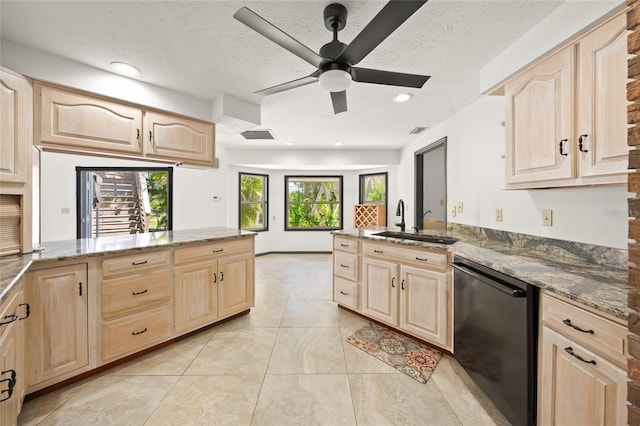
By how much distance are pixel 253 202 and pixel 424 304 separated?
14.9 ft

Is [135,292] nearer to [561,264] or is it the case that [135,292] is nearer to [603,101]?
[561,264]

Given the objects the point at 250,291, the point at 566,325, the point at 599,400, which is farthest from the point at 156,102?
the point at 599,400

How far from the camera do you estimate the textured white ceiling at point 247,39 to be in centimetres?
144

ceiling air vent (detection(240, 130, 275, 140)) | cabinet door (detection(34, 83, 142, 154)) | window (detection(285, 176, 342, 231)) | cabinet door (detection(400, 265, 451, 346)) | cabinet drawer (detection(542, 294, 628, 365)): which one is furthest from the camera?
window (detection(285, 176, 342, 231))

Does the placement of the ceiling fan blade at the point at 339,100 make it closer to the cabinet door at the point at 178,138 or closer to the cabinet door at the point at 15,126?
the cabinet door at the point at 178,138

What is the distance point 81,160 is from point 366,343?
212 inches

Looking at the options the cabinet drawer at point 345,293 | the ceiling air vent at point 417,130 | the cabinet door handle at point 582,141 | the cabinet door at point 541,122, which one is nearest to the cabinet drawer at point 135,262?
the cabinet drawer at point 345,293

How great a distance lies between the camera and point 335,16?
1424 millimetres

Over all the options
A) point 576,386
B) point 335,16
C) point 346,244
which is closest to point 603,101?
point 576,386

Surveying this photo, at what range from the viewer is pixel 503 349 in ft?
4.66

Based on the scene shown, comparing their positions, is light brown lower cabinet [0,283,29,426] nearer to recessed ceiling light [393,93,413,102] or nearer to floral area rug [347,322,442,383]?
floral area rug [347,322,442,383]

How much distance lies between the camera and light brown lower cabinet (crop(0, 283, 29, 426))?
3.72 ft

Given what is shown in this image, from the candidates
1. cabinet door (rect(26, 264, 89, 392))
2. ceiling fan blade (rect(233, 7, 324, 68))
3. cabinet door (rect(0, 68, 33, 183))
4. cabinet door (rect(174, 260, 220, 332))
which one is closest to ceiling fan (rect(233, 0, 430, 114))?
ceiling fan blade (rect(233, 7, 324, 68))

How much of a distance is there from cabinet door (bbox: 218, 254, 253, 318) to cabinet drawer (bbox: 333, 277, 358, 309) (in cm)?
98
